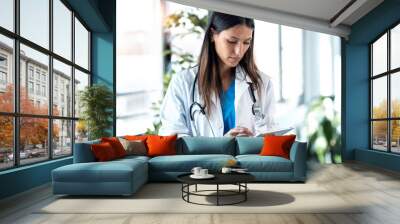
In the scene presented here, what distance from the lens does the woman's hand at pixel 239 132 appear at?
26.4 ft

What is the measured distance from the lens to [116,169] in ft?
15.9

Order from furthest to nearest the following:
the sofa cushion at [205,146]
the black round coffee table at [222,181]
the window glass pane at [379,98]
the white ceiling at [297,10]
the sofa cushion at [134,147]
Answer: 1. the window glass pane at [379,98]
2. the white ceiling at [297,10]
3. the sofa cushion at [205,146]
4. the sofa cushion at [134,147]
5. the black round coffee table at [222,181]

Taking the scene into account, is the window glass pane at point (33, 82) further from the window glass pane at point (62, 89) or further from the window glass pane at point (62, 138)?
the window glass pane at point (62, 138)

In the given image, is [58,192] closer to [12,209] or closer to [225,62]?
[12,209]

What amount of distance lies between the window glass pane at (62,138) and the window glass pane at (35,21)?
1.31 meters

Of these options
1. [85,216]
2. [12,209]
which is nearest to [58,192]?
[12,209]

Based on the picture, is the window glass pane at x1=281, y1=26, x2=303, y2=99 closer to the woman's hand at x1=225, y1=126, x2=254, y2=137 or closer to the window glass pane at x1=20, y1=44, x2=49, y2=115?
the woman's hand at x1=225, y1=126, x2=254, y2=137

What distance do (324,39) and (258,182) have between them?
468 centimetres

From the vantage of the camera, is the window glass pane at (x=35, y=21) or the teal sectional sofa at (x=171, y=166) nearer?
the teal sectional sofa at (x=171, y=166)

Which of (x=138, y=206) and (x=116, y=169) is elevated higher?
(x=116, y=169)

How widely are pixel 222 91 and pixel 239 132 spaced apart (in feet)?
2.83

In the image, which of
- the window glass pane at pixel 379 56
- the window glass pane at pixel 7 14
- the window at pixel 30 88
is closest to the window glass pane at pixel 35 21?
the window glass pane at pixel 7 14

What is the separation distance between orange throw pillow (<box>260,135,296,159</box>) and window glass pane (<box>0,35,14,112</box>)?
3.62m

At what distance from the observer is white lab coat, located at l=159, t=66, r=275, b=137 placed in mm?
8023
